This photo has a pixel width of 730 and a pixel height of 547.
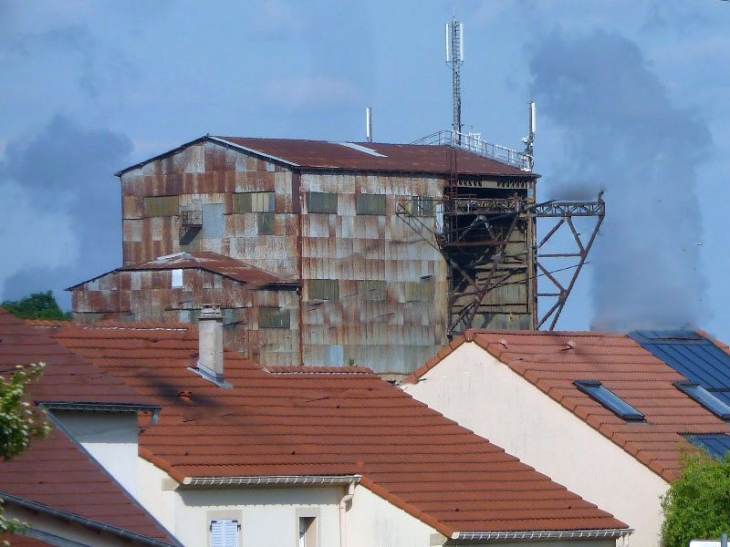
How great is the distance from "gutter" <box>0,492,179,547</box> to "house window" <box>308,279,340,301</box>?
4973cm

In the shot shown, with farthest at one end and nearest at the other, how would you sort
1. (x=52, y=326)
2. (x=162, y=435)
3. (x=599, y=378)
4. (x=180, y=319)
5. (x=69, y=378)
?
(x=180, y=319), (x=599, y=378), (x=52, y=326), (x=162, y=435), (x=69, y=378)

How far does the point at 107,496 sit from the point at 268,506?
21.5 feet

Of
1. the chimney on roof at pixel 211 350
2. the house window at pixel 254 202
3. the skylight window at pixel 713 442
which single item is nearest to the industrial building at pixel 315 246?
the house window at pixel 254 202

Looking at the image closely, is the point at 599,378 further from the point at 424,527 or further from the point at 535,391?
the point at 424,527

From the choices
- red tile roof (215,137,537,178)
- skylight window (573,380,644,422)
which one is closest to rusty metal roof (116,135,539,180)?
red tile roof (215,137,537,178)

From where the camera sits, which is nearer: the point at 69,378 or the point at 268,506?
the point at 69,378

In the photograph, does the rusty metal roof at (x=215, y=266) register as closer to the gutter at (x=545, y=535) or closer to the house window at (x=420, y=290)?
the house window at (x=420, y=290)

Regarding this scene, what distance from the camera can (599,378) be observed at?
119 ft

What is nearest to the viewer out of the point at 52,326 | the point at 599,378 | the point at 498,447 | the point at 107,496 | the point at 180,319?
the point at 107,496

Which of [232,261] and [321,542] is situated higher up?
[232,261]

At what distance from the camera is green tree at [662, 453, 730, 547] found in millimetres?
30344

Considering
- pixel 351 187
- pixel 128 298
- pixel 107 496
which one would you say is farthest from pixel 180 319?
pixel 107 496

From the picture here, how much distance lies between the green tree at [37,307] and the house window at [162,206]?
35.1 meters

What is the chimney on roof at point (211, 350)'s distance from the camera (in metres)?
30.1
